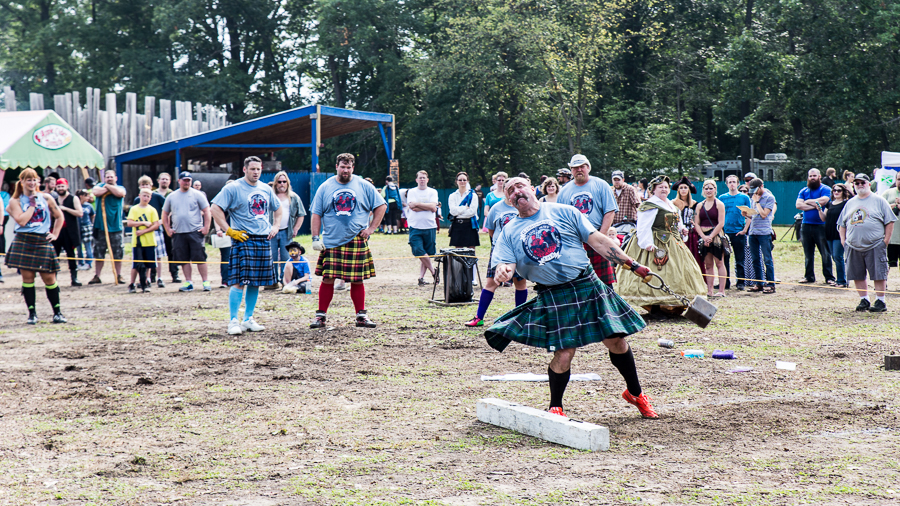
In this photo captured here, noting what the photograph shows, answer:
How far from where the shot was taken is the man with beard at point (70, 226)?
13.9 meters

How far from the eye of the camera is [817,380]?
20.1 ft

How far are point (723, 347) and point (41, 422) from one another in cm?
558

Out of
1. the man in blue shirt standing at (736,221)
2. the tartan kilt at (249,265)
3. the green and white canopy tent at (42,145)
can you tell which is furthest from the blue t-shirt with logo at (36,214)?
the man in blue shirt standing at (736,221)

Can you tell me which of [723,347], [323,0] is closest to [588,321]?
[723,347]

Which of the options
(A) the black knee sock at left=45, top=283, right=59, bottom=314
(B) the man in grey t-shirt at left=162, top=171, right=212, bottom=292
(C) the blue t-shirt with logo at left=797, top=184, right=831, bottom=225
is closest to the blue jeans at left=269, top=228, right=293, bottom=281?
(B) the man in grey t-shirt at left=162, top=171, right=212, bottom=292

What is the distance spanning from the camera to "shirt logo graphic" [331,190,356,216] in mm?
8461

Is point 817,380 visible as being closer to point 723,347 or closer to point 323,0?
point 723,347

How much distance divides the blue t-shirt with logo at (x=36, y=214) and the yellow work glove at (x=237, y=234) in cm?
248

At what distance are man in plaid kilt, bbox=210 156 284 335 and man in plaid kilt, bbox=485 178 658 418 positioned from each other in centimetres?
412

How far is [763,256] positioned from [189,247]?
8.59 metres

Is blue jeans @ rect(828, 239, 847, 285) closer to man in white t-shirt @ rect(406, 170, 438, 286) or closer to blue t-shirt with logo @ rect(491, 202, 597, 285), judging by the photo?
man in white t-shirt @ rect(406, 170, 438, 286)

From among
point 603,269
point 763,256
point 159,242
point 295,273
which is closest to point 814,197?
point 763,256

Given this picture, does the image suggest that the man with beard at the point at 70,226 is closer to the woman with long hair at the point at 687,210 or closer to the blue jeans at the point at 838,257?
the woman with long hair at the point at 687,210

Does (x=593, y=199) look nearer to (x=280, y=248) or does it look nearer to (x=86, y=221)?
(x=280, y=248)
